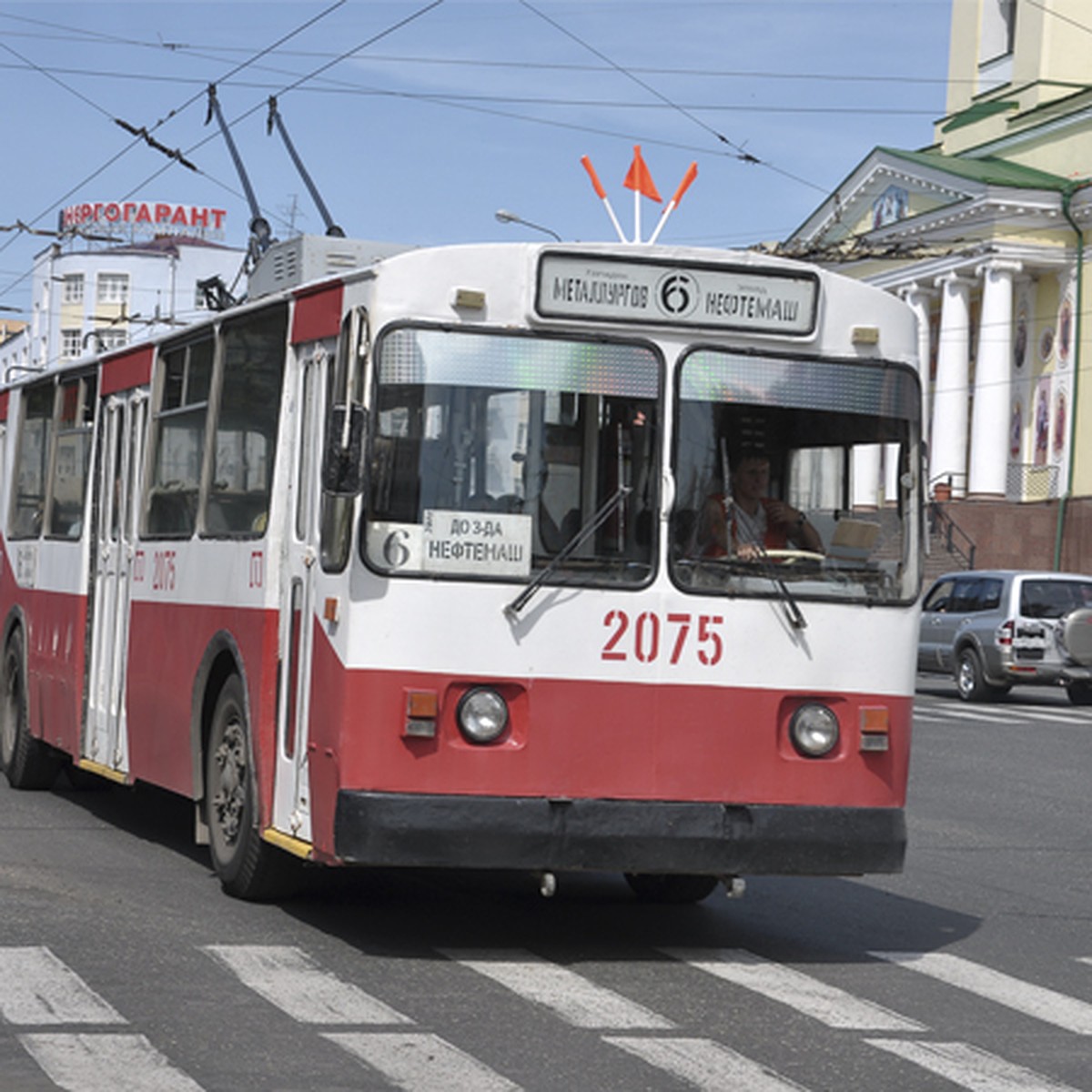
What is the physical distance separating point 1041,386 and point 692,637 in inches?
2127

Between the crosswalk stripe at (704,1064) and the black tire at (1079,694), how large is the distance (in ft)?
81.6

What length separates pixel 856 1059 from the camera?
744 centimetres

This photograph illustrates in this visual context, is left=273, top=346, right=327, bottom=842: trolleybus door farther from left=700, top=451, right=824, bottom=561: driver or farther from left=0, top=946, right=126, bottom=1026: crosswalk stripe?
left=700, top=451, right=824, bottom=561: driver

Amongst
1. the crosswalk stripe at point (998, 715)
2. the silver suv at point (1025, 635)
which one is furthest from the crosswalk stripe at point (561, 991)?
the silver suv at point (1025, 635)

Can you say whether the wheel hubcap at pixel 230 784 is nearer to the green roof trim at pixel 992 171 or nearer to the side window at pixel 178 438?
the side window at pixel 178 438

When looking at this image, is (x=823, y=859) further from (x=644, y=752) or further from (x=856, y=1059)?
(x=856, y=1059)

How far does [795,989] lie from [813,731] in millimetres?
1039

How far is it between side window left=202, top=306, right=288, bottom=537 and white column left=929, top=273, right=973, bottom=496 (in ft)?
176

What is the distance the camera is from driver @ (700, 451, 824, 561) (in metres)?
9.16

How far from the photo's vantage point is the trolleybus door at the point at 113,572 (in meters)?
12.7

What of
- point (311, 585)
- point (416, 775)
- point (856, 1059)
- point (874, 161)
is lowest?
point (856, 1059)

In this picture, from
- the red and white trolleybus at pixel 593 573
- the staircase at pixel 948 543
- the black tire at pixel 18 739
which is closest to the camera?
the red and white trolleybus at pixel 593 573

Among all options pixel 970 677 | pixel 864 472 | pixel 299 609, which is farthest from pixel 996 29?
pixel 299 609

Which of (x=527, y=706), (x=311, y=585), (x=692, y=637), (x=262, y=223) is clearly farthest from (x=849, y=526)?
(x=262, y=223)
